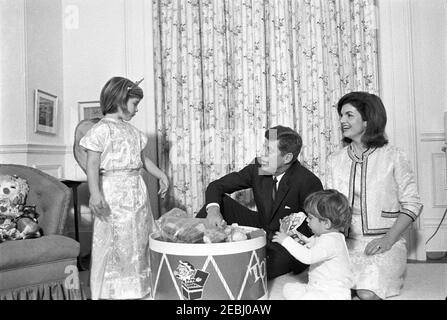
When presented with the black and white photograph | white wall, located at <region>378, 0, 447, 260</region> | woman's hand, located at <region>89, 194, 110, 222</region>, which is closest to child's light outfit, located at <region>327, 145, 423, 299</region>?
the black and white photograph

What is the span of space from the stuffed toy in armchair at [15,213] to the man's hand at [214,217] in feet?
2.93

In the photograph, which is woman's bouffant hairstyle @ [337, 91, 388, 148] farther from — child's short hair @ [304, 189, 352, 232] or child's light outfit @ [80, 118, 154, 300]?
child's light outfit @ [80, 118, 154, 300]

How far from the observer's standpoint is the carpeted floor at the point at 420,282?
6.75 feet

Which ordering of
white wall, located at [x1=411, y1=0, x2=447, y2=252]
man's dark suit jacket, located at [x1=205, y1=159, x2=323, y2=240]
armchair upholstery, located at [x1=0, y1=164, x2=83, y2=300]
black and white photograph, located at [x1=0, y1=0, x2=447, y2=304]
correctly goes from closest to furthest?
armchair upholstery, located at [x1=0, y1=164, x2=83, y2=300] → black and white photograph, located at [x1=0, y1=0, x2=447, y2=304] → man's dark suit jacket, located at [x1=205, y1=159, x2=323, y2=240] → white wall, located at [x1=411, y1=0, x2=447, y2=252]

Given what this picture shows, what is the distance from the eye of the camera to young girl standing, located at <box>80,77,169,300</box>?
6.84 feet

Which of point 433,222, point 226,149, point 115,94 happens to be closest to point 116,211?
point 115,94

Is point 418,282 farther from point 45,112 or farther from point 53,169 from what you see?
point 45,112

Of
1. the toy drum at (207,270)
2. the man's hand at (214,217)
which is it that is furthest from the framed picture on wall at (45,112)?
the toy drum at (207,270)

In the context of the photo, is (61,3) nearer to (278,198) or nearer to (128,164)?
(128,164)

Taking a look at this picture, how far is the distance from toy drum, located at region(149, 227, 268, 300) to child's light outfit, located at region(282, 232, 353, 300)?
0.69 ft
